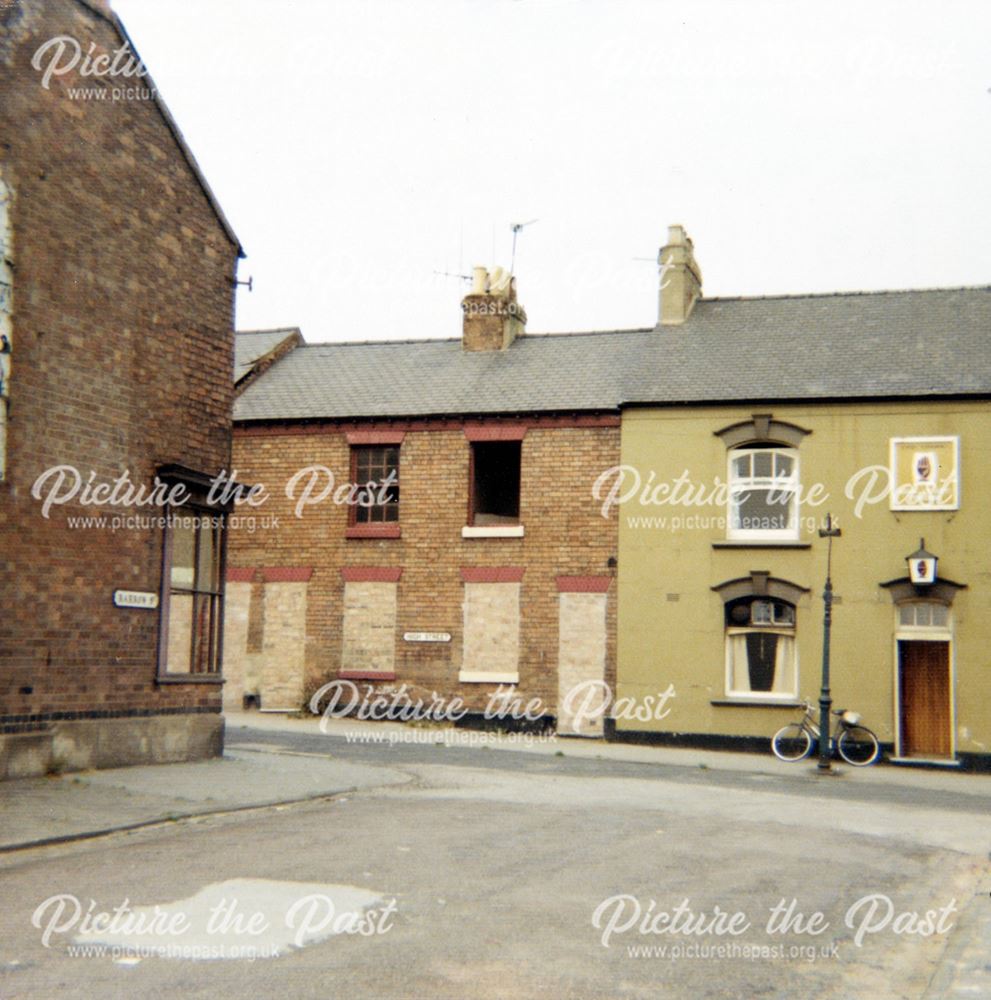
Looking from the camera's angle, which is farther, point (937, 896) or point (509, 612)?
point (509, 612)

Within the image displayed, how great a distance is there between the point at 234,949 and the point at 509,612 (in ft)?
67.6

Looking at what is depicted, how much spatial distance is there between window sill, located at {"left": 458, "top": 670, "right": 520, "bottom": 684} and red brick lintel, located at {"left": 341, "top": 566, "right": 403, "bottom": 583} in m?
2.63

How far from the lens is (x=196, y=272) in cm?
1778

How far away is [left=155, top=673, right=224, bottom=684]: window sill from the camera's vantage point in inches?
650

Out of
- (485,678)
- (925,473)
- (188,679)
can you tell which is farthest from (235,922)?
(925,473)

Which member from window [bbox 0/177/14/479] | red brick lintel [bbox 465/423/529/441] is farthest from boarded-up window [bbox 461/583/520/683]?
window [bbox 0/177/14/479]

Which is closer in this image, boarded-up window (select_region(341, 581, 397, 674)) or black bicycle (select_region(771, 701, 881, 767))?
black bicycle (select_region(771, 701, 881, 767))

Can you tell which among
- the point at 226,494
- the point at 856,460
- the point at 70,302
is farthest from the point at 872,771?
the point at 70,302

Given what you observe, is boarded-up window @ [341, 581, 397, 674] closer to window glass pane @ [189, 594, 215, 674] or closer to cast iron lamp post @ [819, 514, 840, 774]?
cast iron lamp post @ [819, 514, 840, 774]

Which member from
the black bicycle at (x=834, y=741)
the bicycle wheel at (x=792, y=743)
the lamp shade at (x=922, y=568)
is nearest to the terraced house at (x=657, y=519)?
the lamp shade at (x=922, y=568)

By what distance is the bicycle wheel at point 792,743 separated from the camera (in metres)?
25.0

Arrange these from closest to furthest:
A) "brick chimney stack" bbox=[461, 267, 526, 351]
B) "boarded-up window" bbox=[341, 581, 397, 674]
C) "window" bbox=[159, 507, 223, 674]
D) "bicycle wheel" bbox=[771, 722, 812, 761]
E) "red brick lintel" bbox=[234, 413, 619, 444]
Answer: "window" bbox=[159, 507, 223, 674] < "bicycle wheel" bbox=[771, 722, 812, 761] < "red brick lintel" bbox=[234, 413, 619, 444] < "boarded-up window" bbox=[341, 581, 397, 674] < "brick chimney stack" bbox=[461, 267, 526, 351]

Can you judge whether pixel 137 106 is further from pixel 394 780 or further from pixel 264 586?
pixel 264 586

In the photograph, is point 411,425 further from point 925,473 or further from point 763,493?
point 925,473
